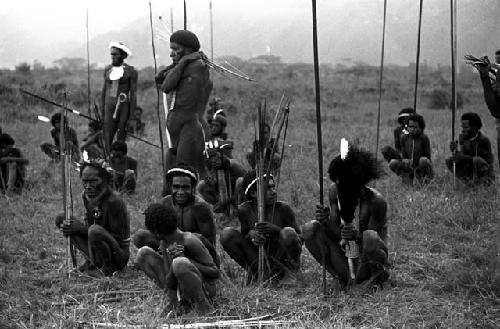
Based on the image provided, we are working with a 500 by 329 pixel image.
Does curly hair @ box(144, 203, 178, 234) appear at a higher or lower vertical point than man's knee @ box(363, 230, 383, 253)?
higher

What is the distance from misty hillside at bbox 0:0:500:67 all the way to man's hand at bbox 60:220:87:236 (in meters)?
32.5

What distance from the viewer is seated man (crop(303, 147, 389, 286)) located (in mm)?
5262

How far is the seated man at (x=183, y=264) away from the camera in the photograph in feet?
16.2

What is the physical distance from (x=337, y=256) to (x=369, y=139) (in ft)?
29.9

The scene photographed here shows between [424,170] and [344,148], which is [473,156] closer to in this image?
[424,170]

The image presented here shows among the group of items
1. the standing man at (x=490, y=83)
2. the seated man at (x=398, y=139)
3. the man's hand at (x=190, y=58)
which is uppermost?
the man's hand at (x=190, y=58)

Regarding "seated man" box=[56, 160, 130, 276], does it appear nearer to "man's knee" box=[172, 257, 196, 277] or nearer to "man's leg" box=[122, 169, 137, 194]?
A: "man's knee" box=[172, 257, 196, 277]

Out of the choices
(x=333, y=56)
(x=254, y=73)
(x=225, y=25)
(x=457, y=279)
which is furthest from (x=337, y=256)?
(x=225, y=25)

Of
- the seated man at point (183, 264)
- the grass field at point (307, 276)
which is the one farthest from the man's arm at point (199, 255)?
the grass field at point (307, 276)

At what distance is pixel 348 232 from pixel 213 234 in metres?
1.19

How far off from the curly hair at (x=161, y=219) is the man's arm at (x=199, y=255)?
5.8 inches

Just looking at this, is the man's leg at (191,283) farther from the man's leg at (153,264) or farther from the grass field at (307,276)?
the man's leg at (153,264)

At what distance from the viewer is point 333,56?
83812 millimetres

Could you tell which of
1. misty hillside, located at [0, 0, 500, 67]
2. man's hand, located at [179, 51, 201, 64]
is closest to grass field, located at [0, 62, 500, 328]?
man's hand, located at [179, 51, 201, 64]
